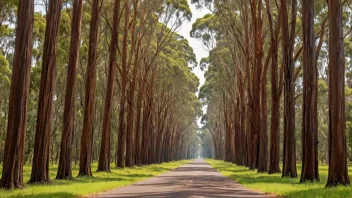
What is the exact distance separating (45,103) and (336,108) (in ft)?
33.1

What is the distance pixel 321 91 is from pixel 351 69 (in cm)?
424

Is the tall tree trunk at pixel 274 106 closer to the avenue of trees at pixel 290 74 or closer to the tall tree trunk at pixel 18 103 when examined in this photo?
the avenue of trees at pixel 290 74

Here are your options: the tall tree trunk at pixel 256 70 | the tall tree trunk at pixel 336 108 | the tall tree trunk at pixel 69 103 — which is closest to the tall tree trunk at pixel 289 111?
the tall tree trunk at pixel 336 108

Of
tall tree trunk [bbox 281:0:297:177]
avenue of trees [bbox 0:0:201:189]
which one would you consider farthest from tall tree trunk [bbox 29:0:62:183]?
tall tree trunk [bbox 281:0:297:177]

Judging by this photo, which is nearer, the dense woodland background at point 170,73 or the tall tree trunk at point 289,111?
the dense woodland background at point 170,73

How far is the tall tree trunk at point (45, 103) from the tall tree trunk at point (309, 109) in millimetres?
9950

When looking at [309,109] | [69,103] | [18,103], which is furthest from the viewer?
[69,103]

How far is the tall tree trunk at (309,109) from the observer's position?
17172 mm

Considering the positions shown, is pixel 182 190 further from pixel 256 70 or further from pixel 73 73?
pixel 256 70

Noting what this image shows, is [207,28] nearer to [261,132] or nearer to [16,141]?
[261,132]

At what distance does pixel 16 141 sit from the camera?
41.8ft

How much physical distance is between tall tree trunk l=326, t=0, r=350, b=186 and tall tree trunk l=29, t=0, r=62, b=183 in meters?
9.83

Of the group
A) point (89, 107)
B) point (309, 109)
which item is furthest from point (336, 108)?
point (89, 107)

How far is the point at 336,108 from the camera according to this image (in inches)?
548
